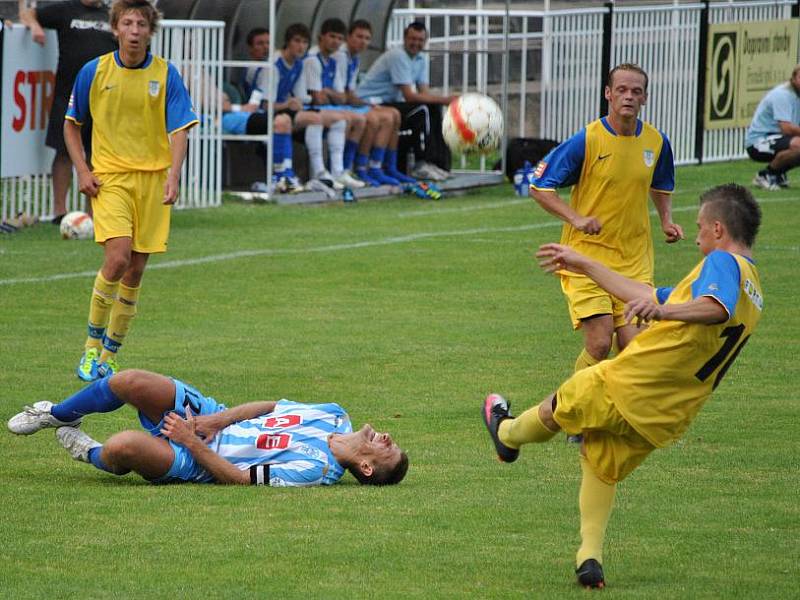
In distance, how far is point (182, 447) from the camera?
7.75 metres

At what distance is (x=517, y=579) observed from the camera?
6.32 metres

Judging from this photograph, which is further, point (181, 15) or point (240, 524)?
point (181, 15)

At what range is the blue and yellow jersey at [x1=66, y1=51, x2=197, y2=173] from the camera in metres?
11.1

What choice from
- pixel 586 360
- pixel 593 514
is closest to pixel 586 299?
pixel 586 360

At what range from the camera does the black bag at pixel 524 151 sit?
75.1ft

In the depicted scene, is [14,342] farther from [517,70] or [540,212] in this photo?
[517,70]

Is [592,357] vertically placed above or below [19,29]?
below

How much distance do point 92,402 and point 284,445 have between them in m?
0.92

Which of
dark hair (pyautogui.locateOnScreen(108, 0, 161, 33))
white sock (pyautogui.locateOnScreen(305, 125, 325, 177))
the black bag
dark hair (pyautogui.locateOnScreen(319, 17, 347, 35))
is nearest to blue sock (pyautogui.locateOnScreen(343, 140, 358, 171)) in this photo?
white sock (pyautogui.locateOnScreen(305, 125, 325, 177))

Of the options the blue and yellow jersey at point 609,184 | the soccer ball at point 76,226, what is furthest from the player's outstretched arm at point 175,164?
the soccer ball at point 76,226

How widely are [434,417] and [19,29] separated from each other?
9047 mm

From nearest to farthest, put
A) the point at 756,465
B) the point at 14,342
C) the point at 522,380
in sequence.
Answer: the point at 756,465, the point at 522,380, the point at 14,342

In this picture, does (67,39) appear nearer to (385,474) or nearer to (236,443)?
(236,443)

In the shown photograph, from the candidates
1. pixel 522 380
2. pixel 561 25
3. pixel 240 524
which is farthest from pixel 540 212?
pixel 240 524
